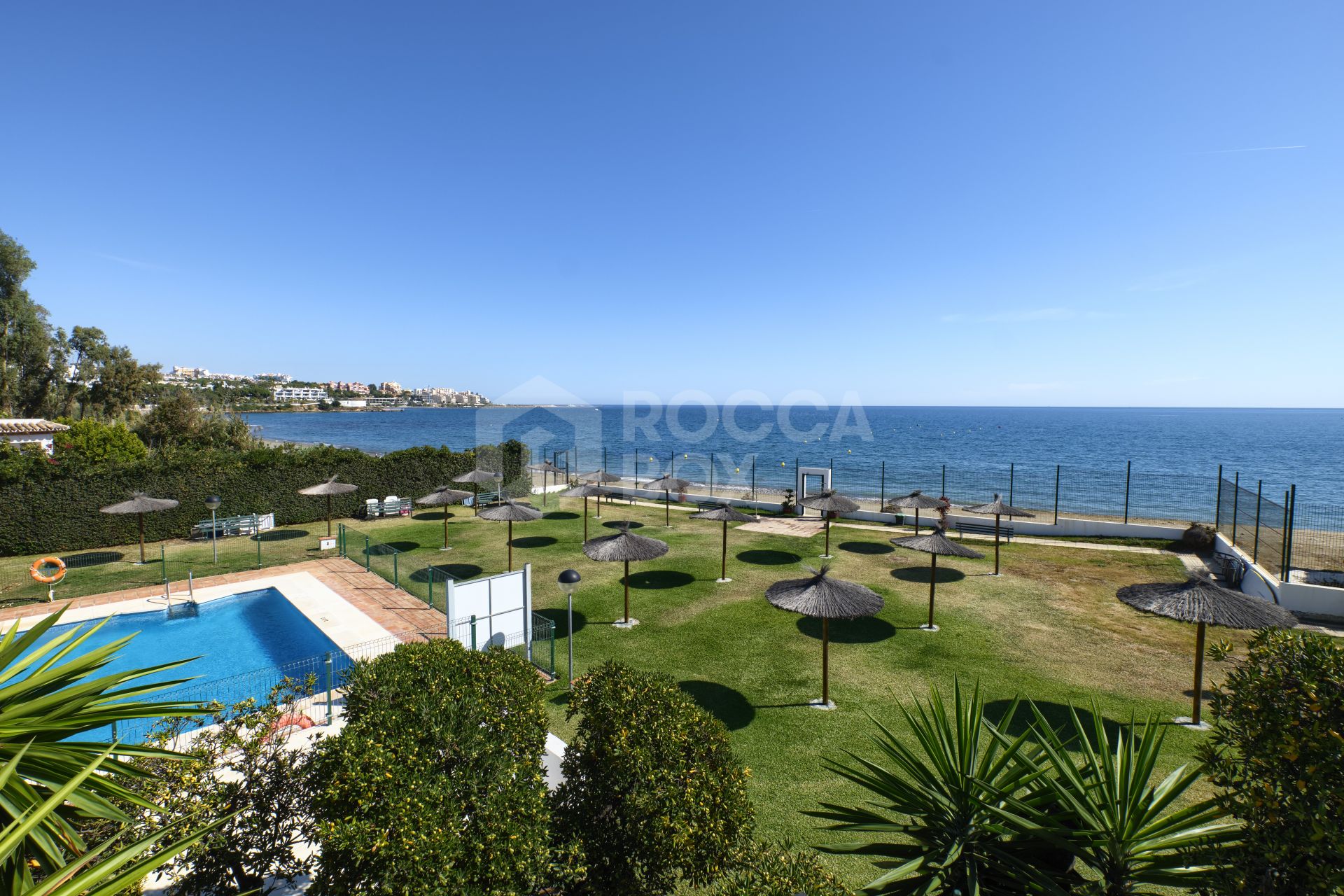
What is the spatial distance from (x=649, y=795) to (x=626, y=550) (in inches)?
299

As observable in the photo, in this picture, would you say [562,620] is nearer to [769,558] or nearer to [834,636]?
[834,636]

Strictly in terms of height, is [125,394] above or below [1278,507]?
above

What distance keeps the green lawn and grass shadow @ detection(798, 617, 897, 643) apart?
0.16 ft

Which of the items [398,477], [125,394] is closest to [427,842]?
[398,477]

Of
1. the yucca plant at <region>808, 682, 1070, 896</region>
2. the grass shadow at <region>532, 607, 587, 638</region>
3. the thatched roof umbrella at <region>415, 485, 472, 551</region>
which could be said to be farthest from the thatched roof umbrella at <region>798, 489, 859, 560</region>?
the yucca plant at <region>808, 682, 1070, 896</region>

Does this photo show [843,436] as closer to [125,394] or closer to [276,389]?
[125,394]

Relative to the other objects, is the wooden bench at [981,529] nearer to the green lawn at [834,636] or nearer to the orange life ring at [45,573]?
the green lawn at [834,636]

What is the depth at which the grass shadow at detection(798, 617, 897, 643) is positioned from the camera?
11.3 m

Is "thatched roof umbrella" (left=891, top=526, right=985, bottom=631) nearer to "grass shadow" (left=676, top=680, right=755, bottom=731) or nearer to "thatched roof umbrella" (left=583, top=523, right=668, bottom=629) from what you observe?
"grass shadow" (left=676, top=680, right=755, bottom=731)

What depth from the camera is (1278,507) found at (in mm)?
14195

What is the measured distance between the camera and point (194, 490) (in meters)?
19.8

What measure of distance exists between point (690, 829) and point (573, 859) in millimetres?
841

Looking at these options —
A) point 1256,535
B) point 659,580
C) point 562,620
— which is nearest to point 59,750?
point 562,620

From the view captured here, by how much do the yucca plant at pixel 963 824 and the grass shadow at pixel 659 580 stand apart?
33.8ft
